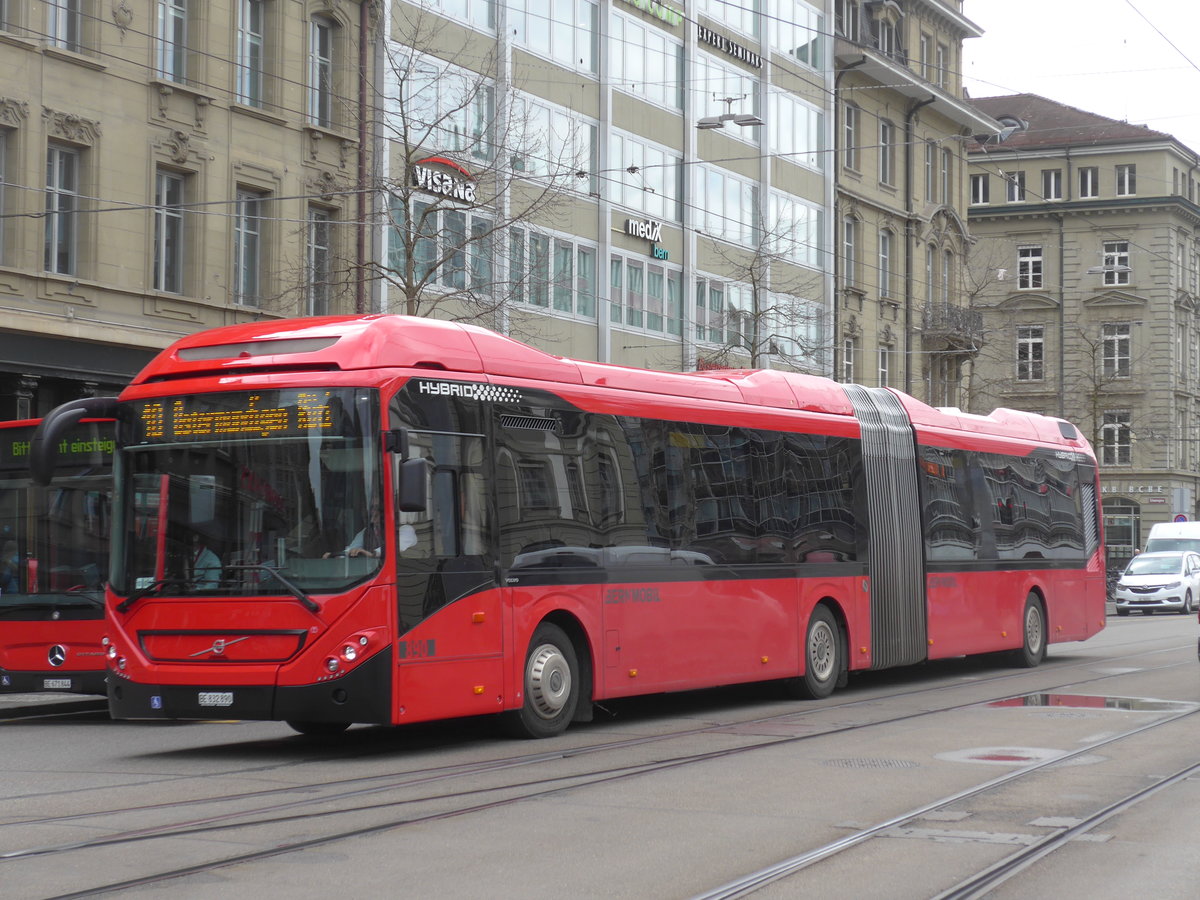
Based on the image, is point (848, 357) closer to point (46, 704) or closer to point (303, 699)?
point (46, 704)

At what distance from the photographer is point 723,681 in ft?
52.6

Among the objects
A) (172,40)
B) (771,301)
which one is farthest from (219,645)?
(771,301)

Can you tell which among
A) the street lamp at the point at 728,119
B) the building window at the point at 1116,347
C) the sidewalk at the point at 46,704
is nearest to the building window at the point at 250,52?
the sidewalk at the point at 46,704

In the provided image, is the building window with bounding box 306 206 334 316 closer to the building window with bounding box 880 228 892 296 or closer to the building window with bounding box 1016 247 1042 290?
the building window with bounding box 880 228 892 296

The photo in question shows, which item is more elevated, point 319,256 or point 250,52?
point 250,52

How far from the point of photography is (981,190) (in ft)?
273

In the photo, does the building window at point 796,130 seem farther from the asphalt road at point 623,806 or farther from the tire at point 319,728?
the tire at point 319,728

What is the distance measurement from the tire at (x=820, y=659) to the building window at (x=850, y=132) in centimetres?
3270

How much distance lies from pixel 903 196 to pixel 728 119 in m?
16.2

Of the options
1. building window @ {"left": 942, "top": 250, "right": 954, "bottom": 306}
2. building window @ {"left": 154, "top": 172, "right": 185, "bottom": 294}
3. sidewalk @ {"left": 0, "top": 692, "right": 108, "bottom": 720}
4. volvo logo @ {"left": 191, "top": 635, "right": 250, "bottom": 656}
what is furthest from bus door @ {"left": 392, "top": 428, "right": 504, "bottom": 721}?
building window @ {"left": 942, "top": 250, "right": 954, "bottom": 306}

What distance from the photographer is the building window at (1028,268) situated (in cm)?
8238

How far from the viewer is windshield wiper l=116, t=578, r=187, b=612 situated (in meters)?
12.3

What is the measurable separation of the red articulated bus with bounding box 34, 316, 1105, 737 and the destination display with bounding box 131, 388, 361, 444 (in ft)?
0.05

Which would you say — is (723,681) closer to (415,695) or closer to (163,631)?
(415,695)
